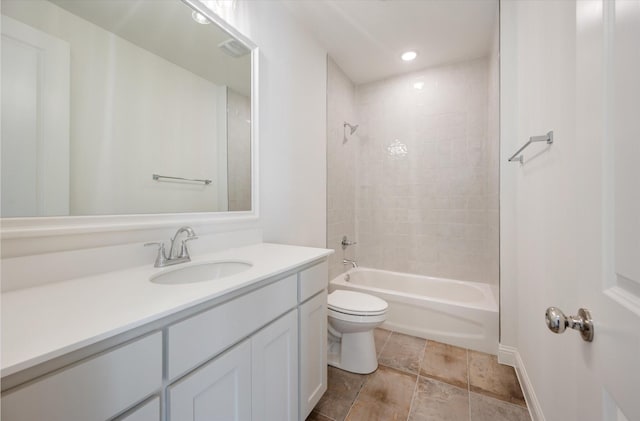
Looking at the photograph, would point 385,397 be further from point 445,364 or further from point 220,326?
point 220,326

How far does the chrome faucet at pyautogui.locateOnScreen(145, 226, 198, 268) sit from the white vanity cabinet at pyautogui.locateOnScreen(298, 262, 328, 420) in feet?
1.73

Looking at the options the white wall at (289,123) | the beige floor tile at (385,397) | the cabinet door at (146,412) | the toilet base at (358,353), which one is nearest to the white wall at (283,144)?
the white wall at (289,123)

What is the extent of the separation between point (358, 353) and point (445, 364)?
0.64 metres

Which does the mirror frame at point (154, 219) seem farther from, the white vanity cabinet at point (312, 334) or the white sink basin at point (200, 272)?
the white vanity cabinet at point (312, 334)

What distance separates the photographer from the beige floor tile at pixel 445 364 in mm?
1605

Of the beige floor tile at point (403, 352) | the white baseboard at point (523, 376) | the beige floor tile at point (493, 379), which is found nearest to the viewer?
the white baseboard at point (523, 376)

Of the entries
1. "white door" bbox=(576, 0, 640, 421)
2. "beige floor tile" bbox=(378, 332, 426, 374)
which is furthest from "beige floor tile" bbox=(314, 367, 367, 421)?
"white door" bbox=(576, 0, 640, 421)

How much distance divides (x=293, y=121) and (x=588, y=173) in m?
1.69

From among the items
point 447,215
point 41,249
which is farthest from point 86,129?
point 447,215

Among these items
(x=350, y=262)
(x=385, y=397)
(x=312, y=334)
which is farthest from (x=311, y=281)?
(x=350, y=262)

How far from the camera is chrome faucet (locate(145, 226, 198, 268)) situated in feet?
3.39

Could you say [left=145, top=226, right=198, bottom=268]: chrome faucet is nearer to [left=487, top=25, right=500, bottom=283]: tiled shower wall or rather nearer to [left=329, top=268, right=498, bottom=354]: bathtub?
[left=329, top=268, right=498, bottom=354]: bathtub

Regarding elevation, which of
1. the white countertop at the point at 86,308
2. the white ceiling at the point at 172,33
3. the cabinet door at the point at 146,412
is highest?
the white ceiling at the point at 172,33

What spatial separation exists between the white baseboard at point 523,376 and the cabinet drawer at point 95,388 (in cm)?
164
